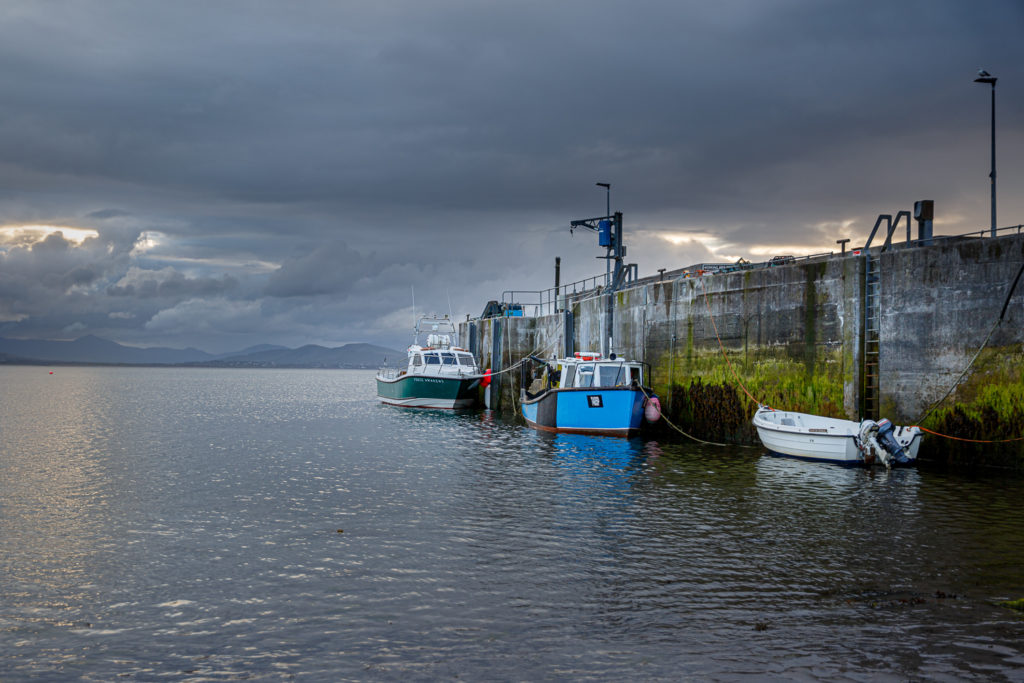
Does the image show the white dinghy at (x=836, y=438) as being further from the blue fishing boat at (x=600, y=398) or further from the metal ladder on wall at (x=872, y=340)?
the blue fishing boat at (x=600, y=398)

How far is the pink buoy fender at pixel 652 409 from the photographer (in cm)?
2903

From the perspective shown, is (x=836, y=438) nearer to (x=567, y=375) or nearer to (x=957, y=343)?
(x=957, y=343)

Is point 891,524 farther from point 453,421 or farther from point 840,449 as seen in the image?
point 453,421

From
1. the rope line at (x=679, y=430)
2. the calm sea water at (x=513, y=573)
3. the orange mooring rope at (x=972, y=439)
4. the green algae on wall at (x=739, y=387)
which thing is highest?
the green algae on wall at (x=739, y=387)

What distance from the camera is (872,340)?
77.1 feet

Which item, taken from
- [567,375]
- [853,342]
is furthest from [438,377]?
[853,342]

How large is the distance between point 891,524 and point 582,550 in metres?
6.40

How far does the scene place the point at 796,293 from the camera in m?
25.8

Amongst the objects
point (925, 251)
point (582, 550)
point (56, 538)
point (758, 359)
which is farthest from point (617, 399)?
point (56, 538)

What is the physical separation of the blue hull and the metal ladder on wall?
331 inches

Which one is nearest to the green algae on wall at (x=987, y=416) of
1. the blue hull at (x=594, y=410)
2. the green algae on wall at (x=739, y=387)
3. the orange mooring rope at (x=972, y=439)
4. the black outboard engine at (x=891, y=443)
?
the orange mooring rope at (x=972, y=439)

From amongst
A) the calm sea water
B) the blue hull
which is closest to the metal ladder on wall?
the calm sea water

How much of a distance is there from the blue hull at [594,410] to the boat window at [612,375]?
60 cm

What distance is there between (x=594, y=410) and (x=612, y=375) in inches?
63.4
